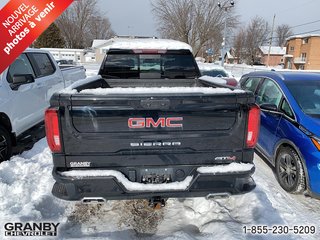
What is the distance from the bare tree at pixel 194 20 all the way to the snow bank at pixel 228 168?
41.4m

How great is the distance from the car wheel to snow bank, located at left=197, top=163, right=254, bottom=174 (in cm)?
156

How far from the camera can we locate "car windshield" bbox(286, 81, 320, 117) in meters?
4.07

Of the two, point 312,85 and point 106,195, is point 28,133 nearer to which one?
point 106,195

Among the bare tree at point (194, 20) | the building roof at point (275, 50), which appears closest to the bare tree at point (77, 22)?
the bare tree at point (194, 20)

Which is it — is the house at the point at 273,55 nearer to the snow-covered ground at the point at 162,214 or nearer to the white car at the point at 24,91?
the white car at the point at 24,91

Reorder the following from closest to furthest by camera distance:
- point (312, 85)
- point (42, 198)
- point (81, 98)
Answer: point (81, 98) < point (42, 198) < point (312, 85)

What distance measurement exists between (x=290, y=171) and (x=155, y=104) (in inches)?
107

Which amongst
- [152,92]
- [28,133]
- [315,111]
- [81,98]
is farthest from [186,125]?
[28,133]

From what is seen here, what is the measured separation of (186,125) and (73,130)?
3.46ft

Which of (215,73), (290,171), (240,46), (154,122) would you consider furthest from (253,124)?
(240,46)

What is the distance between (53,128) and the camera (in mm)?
2438

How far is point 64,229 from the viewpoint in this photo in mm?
2986

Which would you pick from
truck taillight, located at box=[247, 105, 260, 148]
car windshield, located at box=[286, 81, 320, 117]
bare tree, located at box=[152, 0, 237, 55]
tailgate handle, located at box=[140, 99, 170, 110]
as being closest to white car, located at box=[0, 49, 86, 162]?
tailgate handle, located at box=[140, 99, 170, 110]

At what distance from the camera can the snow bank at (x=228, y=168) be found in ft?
8.49
